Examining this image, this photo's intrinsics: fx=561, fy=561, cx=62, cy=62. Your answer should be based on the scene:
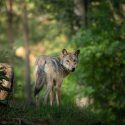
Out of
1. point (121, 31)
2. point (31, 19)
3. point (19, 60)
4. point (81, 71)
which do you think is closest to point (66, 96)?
point (81, 71)

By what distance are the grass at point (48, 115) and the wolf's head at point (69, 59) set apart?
1081mm

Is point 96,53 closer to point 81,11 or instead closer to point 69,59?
point 81,11

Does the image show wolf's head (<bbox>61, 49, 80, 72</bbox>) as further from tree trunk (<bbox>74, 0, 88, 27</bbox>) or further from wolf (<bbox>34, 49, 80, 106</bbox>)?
tree trunk (<bbox>74, 0, 88, 27</bbox>)

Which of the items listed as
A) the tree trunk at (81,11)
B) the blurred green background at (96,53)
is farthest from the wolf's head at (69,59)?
the tree trunk at (81,11)

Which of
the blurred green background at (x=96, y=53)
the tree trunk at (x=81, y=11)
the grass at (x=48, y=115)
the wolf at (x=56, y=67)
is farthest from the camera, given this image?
the tree trunk at (x=81, y=11)

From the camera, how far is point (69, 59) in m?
14.2

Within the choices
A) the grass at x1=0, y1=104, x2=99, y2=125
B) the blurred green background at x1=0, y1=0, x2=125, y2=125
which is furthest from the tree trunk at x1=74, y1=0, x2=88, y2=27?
the grass at x1=0, y1=104, x2=99, y2=125

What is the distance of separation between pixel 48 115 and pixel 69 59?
6.09ft

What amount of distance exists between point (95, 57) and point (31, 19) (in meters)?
12.9

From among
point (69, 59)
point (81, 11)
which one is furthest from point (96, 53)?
point (69, 59)

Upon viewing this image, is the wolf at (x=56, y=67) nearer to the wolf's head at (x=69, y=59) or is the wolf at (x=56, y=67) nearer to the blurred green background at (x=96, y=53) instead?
the wolf's head at (x=69, y=59)

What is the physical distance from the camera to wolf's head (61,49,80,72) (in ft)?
46.6

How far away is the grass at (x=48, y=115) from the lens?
12400 millimetres

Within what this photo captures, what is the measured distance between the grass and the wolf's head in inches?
42.6
